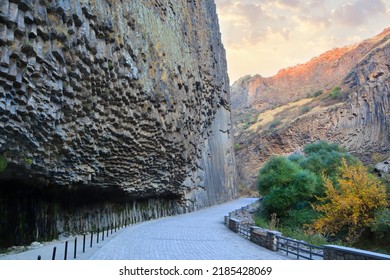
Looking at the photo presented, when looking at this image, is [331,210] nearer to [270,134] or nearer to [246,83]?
[270,134]

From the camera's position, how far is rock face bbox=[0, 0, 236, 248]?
37.0ft

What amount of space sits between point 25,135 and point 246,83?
107 metres

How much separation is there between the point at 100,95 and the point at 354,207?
1383 centimetres

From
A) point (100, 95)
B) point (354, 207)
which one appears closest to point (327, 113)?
point (354, 207)

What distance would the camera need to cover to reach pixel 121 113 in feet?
56.2

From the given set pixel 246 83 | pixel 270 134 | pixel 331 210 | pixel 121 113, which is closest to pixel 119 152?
pixel 121 113

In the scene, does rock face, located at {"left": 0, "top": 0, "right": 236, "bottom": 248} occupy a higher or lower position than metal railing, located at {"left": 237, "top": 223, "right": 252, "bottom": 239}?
higher

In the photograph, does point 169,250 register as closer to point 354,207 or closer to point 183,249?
point 183,249

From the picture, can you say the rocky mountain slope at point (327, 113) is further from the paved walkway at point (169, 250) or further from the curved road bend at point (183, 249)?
the paved walkway at point (169, 250)

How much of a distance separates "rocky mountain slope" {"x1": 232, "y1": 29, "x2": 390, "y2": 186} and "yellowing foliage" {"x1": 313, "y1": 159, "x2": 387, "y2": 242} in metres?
27.8

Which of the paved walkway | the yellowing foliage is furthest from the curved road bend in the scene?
the yellowing foliage

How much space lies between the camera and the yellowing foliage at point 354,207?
19172 millimetres

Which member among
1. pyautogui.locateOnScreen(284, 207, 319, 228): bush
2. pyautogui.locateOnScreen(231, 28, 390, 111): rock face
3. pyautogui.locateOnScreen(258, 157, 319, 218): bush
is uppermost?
pyautogui.locateOnScreen(231, 28, 390, 111): rock face

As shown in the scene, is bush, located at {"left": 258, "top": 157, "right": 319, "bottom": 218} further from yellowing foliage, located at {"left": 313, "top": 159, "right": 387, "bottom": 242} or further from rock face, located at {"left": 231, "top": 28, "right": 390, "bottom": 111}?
rock face, located at {"left": 231, "top": 28, "right": 390, "bottom": 111}
